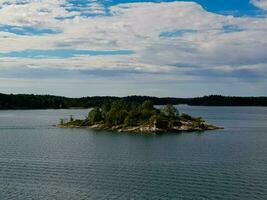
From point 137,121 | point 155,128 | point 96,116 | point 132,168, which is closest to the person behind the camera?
point 132,168

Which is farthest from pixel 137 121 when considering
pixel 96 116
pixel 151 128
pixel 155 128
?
pixel 96 116

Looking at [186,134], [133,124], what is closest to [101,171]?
[186,134]

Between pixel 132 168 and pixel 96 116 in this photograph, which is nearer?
pixel 132 168

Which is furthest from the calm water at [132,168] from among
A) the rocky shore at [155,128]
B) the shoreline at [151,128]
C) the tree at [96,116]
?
the tree at [96,116]

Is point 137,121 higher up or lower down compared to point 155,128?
higher up

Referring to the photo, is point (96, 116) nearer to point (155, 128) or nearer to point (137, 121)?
point (137, 121)

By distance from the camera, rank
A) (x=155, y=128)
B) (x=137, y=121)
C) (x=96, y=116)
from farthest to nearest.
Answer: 1. (x=96, y=116)
2. (x=137, y=121)
3. (x=155, y=128)
